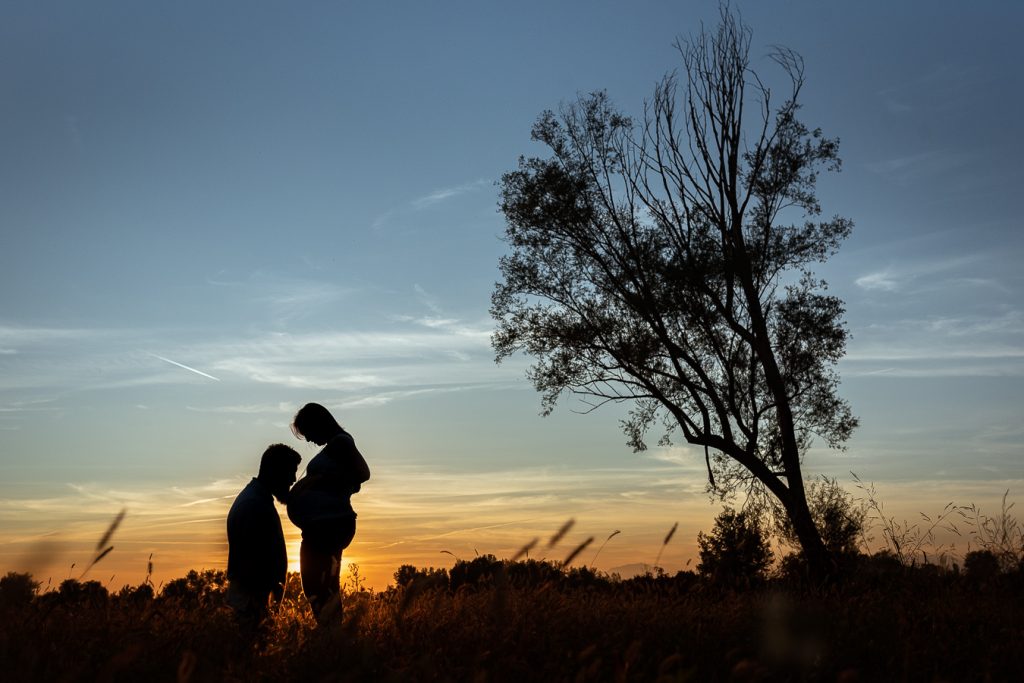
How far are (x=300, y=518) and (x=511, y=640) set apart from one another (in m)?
3.20

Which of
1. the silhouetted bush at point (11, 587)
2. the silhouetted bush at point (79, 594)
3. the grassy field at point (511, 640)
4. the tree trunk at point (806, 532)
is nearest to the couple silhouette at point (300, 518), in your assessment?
the grassy field at point (511, 640)

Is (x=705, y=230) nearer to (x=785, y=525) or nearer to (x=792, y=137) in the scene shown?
(x=792, y=137)

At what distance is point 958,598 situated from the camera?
12.0m

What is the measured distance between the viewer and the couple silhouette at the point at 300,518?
Answer: 28.3ft

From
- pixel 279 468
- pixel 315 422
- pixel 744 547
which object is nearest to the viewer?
pixel 279 468

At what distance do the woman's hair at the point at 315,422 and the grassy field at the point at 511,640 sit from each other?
5.66 feet

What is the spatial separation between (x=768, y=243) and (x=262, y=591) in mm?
16727

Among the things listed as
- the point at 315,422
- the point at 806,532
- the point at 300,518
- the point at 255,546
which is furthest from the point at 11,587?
the point at 806,532

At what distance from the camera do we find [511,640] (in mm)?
6871

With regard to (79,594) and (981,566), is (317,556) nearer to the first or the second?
(79,594)

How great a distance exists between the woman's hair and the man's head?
0.69m

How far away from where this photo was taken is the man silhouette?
862cm

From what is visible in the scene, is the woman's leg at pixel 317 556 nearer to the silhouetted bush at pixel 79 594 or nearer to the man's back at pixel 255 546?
the man's back at pixel 255 546

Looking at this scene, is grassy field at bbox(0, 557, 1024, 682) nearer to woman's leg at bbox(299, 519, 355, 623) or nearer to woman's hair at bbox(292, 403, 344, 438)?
woman's leg at bbox(299, 519, 355, 623)
